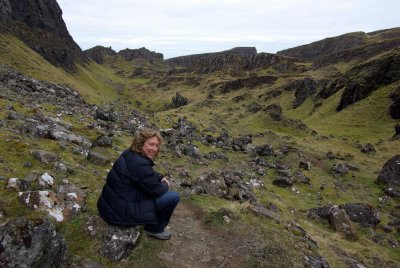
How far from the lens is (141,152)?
34.2 feet

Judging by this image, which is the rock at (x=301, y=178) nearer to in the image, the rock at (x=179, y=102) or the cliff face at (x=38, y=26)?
the rock at (x=179, y=102)

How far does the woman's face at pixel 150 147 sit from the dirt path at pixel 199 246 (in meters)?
3.44

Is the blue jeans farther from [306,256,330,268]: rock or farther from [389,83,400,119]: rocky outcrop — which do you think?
[389,83,400,119]: rocky outcrop

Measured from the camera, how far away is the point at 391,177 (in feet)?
116

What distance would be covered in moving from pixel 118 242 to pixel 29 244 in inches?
122

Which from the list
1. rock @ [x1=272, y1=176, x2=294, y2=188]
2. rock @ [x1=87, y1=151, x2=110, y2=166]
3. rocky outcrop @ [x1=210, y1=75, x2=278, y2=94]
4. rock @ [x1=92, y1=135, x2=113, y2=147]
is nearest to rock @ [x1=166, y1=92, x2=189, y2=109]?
rocky outcrop @ [x1=210, y1=75, x2=278, y2=94]

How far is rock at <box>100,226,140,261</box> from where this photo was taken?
35.1 feet

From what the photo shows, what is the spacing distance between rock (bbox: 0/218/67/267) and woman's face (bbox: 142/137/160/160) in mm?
3152

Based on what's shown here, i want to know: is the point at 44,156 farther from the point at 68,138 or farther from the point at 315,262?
the point at 315,262

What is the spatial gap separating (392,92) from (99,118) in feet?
230

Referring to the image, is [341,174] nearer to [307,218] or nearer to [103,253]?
[307,218]

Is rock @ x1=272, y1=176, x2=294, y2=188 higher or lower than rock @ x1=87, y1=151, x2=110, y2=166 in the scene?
lower

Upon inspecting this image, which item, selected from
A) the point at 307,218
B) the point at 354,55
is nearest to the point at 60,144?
the point at 307,218

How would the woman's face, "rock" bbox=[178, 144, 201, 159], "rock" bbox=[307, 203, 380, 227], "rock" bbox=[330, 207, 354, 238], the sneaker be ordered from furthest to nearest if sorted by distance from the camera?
"rock" bbox=[178, 144, 201, 159], "rock" bbox=[307, 203, 380, 227], "rock" bbox=[330, 207, 354, 238], the sneaker, the woman's face
